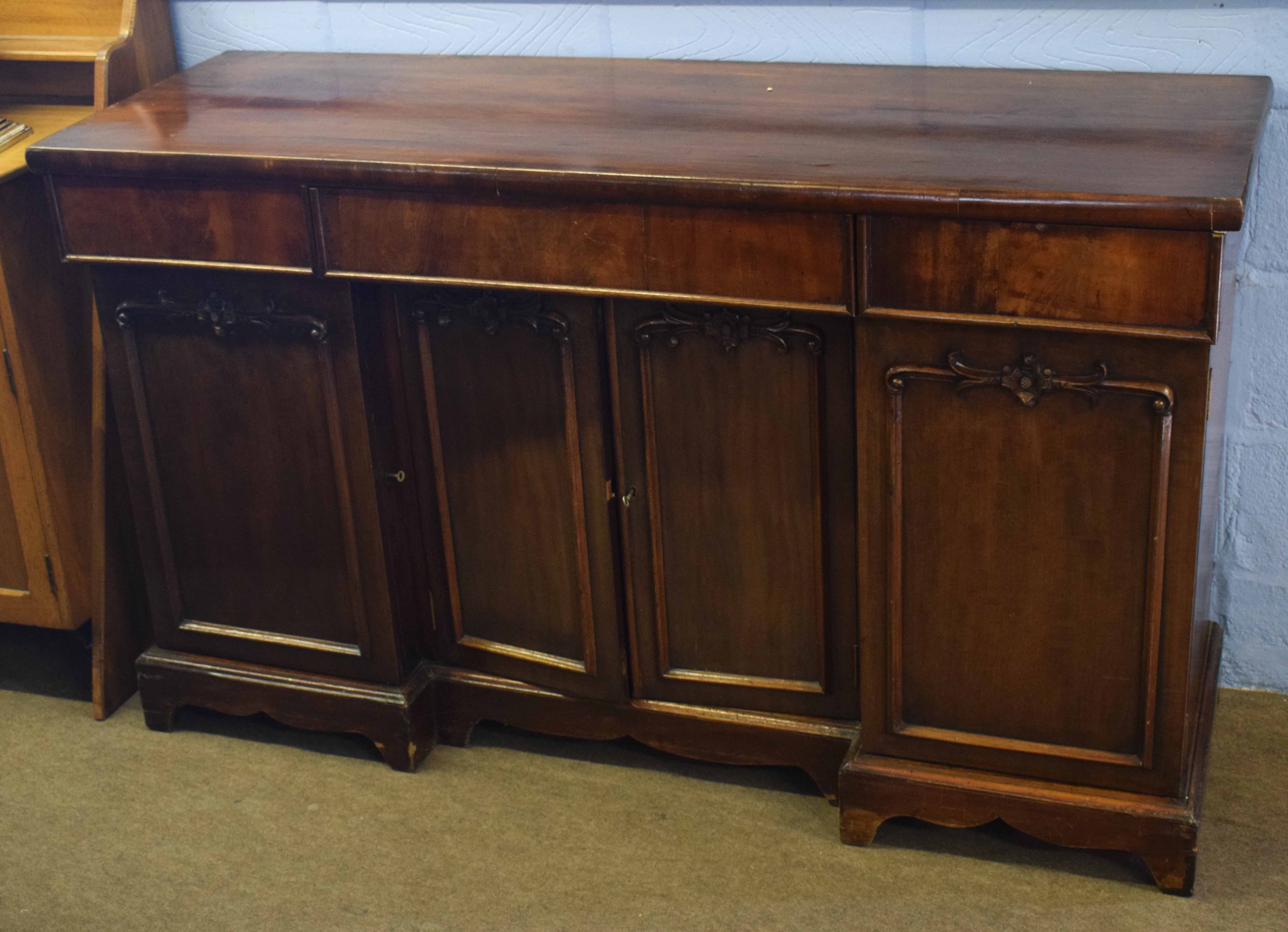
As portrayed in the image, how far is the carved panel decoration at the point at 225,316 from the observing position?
7.50ft

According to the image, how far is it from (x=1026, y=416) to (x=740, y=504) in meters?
0.49

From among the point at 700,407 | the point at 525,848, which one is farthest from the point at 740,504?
the point at 525,848

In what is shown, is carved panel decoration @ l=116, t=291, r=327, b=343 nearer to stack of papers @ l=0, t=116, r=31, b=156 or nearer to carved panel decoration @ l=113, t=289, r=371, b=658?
carved panel decoration @ l=113, t=289, r=371, b=658

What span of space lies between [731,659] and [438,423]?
2.04 ft

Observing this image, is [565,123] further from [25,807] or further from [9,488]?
[25,807]

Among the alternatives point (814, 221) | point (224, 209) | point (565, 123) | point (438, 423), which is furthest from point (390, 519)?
point (814, 221)

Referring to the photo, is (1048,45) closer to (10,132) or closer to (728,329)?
(728,329)

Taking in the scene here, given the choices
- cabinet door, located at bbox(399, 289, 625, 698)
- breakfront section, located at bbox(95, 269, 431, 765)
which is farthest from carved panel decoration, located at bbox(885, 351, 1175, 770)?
breakfront section, located at bbox(95, 269, 431, 765)

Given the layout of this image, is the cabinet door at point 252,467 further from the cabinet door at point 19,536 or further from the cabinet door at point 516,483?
the cabinet door at point 19,536

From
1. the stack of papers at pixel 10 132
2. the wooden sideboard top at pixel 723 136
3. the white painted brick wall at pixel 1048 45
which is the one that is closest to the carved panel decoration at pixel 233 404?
the wooden sideboard top at pixel 723 136

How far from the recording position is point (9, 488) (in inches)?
104

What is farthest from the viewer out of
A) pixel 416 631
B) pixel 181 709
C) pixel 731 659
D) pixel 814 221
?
pixel 181 709

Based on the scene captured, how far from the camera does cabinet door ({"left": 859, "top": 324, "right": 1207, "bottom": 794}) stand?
1.88 meters

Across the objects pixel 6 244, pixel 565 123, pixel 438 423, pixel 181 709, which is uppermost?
pixel 565 123
